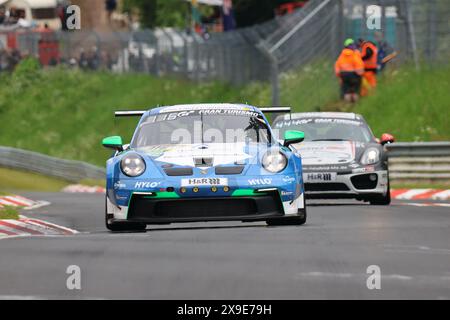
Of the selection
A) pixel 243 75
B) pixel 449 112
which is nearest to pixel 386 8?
pixel 449 112

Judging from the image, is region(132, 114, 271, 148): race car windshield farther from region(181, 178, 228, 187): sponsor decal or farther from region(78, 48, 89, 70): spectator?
region(78, 48, 89, 70): spectator

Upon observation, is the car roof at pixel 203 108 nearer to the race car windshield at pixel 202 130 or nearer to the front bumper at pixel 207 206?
the race car windshield at pixel 202 130

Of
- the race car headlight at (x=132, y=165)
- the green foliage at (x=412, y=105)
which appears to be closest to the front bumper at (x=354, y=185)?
the race car headlight at (x=132, y=165)

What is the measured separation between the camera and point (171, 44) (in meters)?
49.9

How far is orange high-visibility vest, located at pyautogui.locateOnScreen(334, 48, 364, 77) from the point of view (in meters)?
29.8

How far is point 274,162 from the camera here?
13.2 meters

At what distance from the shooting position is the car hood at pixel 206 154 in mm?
13117

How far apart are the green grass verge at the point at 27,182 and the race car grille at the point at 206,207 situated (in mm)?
20447

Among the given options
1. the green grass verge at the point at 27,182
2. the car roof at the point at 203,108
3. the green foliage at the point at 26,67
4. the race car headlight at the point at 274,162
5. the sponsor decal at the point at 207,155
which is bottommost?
the green grass verge at the point at 27,182

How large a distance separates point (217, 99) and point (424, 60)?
1406 cm

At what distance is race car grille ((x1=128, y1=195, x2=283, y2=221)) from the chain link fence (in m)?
17.5

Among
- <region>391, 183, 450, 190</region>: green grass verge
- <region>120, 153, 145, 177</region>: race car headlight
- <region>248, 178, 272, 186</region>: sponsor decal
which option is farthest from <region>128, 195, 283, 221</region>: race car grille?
<region>391, 183, 450, 190</region>: green grass verge

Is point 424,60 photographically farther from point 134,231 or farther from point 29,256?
point 29,256

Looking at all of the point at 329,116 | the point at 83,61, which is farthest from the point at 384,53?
the point at 83,61
